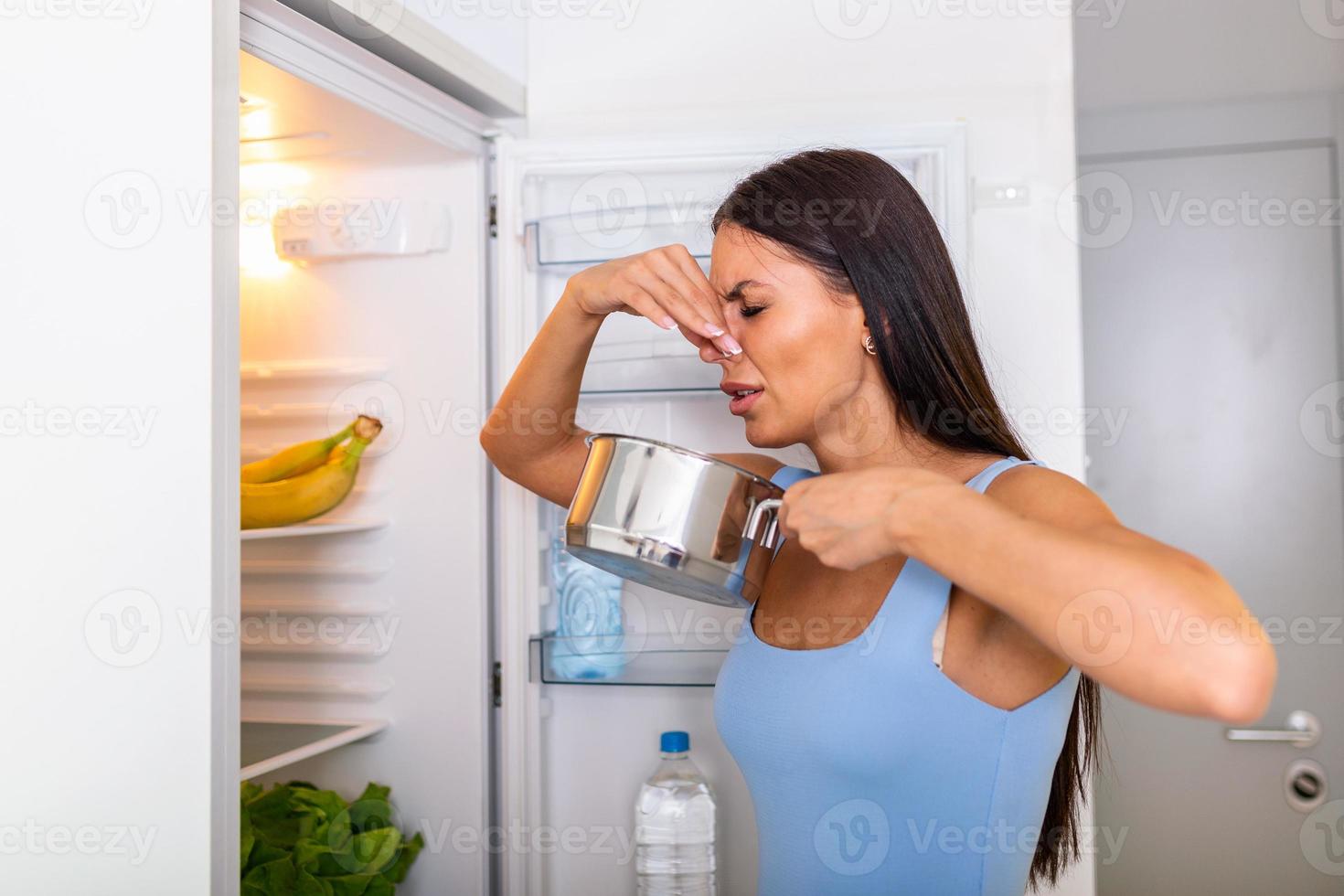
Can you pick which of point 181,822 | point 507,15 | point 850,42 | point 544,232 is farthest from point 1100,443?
point 181,822

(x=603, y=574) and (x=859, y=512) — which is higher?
(x=859, y=512)

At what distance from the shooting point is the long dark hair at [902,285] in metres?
1.09

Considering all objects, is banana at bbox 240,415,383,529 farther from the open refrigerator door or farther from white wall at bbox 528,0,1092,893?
white wall at bbox 528,0,1092,893

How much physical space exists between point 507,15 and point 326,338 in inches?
21.3

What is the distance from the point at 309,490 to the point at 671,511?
0.77 meters

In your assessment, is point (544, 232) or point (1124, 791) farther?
point (1124, 791)

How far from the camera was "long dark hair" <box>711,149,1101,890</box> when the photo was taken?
42.8 inches

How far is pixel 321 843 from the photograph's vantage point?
146 centimetres

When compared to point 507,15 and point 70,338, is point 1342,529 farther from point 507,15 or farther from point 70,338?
point 70,338

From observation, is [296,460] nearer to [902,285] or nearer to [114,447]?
[114,447]

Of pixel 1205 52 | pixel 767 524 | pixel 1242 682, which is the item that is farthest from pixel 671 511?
pixel 1205 52

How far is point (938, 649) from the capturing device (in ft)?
3.18

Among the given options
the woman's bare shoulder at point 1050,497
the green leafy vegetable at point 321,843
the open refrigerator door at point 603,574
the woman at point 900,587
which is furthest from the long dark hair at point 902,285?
the green leafy vegetable at point 321,843

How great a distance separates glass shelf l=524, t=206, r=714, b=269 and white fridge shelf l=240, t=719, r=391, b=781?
2.28ft
